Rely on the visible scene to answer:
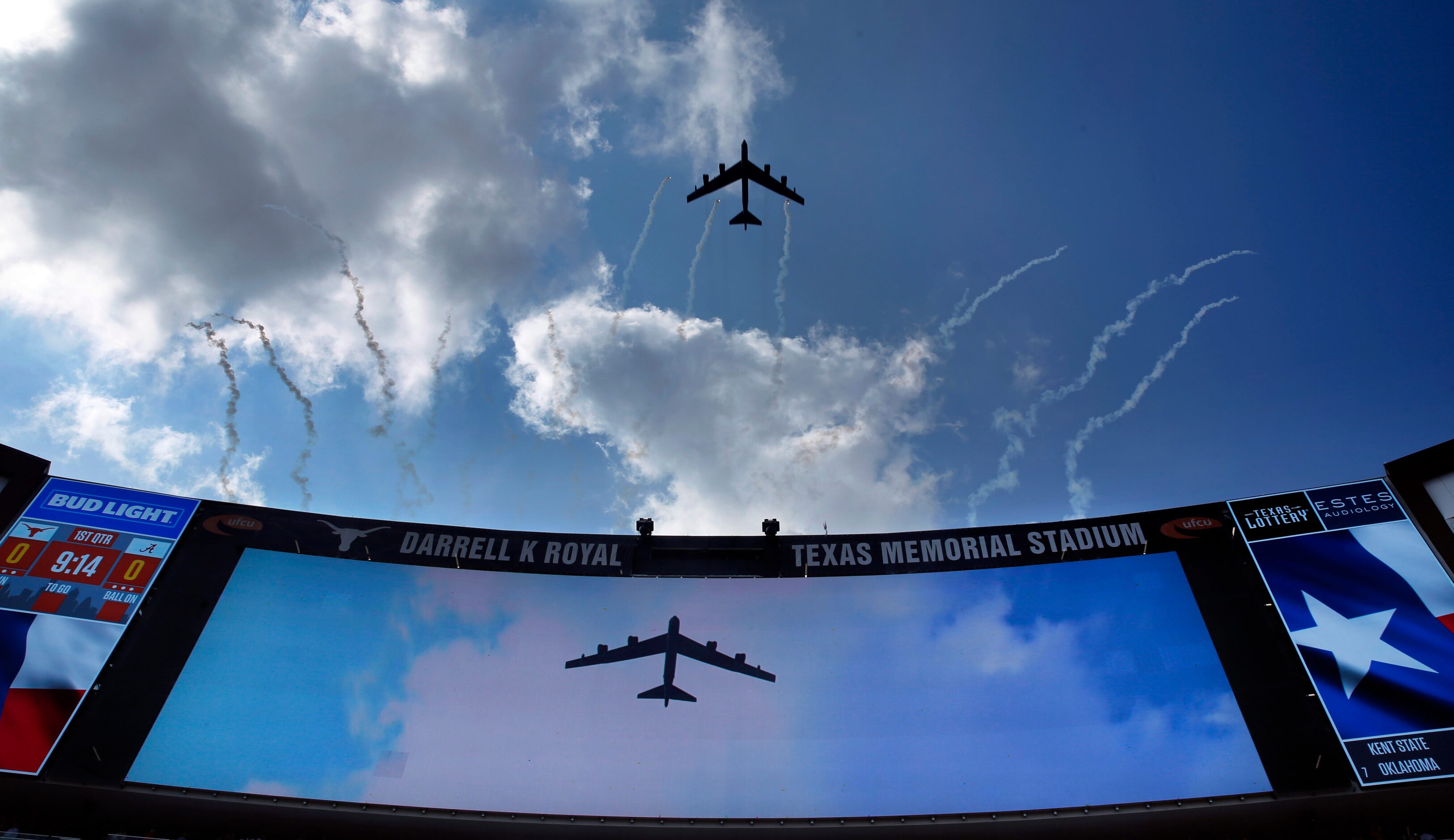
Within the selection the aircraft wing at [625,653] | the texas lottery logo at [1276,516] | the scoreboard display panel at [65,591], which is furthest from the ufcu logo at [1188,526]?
the scoreboard display panel at [65,591]

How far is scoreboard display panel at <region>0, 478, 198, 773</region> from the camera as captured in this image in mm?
19969

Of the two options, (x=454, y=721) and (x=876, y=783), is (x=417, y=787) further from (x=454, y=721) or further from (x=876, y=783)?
(x=876, y=783)

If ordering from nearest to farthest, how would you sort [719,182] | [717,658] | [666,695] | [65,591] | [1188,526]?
[65,591]
[666,695]
[717,658]
[1188,526]
[719,182]

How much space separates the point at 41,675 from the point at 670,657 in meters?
19.5

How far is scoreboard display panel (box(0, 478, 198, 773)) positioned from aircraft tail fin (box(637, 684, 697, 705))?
17324 millimetres

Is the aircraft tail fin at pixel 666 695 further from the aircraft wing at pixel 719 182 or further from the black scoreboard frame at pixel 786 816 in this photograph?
the aircraft wing at pixel 719 182

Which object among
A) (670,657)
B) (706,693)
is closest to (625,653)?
(670,657)

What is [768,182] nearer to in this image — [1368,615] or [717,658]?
[717,658]

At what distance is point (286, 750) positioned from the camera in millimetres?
20594

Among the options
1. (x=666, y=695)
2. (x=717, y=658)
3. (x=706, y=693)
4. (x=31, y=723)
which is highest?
(x=717, y=658)

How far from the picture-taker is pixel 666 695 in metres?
22.4

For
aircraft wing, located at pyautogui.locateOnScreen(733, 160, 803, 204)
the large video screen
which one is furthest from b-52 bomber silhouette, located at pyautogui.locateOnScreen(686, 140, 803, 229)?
the large video screen

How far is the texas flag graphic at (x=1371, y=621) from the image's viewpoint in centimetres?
1916

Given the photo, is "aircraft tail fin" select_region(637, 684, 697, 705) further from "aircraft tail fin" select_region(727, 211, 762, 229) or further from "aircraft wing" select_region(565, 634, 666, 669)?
"aircraft tail fin" select_region(727, 211, 762, 229)
